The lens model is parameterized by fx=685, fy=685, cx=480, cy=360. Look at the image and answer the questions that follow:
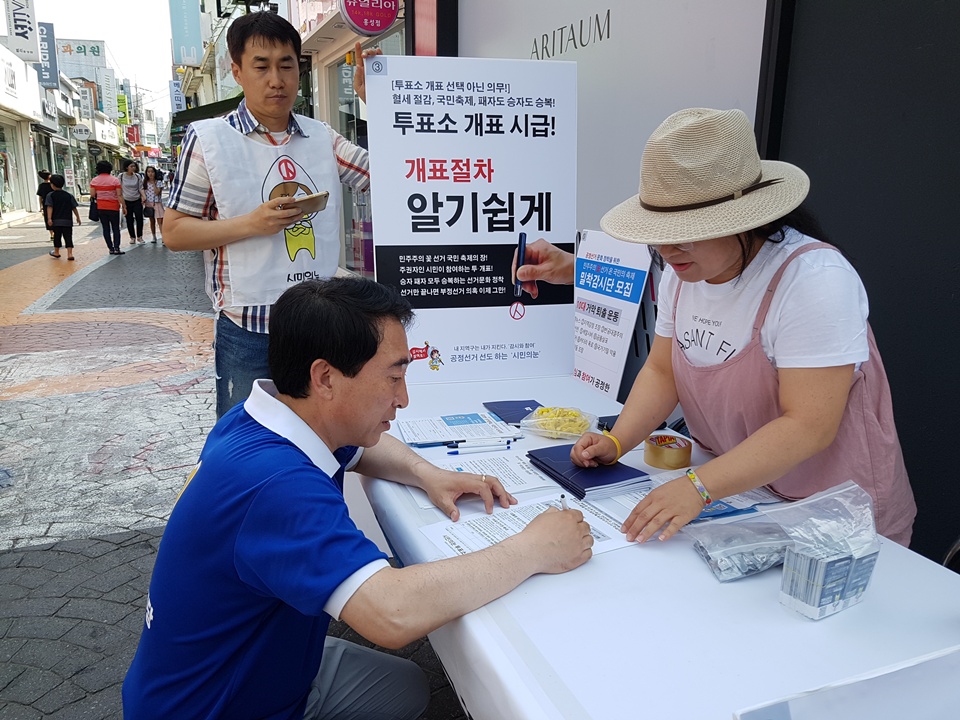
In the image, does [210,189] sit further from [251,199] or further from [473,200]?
[473,200]

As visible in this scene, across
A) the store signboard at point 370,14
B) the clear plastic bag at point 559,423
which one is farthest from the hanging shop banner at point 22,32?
the clear plastic bag at point 559,423

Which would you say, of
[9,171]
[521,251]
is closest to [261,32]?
[521,251]

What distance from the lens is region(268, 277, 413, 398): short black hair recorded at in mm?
1207

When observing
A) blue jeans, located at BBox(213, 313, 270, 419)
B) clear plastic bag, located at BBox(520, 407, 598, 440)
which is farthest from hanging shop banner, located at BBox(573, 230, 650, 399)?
blue jeans, located at BBox(213, 313, 270, 419)

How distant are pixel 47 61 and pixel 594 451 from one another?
1458 inches

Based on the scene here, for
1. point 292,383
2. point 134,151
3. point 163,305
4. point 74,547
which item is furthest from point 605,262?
point 134,151

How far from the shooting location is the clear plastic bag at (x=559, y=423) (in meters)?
1.95

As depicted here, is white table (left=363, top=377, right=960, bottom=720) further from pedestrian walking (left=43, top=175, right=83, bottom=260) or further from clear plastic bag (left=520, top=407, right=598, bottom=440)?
pedestrian walking (left=43, top=175, right=83, bottom=260)

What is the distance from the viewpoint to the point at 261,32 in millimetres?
2215

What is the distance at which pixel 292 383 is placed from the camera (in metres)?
1.25

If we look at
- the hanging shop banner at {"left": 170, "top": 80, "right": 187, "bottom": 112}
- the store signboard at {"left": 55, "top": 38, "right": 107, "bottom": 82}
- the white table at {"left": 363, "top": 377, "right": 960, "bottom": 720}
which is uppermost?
the store signboard at {"left": 55, "top": 38, "right": 107, "bottom": 82}

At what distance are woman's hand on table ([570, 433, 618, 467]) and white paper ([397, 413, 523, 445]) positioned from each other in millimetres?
316

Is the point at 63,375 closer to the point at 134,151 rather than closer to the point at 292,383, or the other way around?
the point at 292,383

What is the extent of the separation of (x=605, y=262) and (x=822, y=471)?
1.38m
